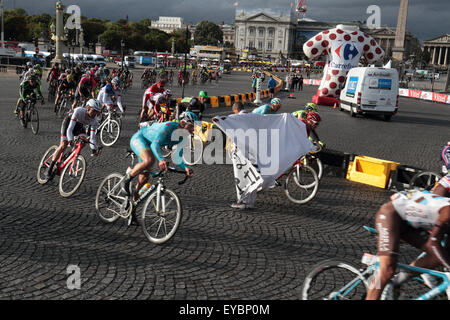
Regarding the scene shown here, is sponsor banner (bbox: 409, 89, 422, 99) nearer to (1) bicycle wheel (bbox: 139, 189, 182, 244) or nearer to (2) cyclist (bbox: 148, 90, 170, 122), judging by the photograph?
(2) cyclist (bbox: 148, 90, 170, 122)

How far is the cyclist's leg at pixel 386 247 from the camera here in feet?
11.8

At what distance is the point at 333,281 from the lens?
4.12 metres

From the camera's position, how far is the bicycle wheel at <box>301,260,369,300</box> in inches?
148

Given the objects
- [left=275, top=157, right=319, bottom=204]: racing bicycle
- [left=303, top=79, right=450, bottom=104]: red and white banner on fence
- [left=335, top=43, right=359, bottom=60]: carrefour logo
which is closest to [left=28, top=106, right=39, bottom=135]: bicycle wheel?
[left=275, top=157, right=319, bottom=204]: racing bicycle

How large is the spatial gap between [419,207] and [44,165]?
22.3 feet

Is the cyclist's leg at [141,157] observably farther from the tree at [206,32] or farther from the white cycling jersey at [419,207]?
the tree at [206,32]

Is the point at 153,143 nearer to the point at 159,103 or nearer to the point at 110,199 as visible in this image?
the point at 110,199

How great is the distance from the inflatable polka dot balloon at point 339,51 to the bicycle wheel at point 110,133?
17.4m

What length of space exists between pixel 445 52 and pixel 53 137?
172 meters

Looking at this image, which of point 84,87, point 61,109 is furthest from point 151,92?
point 61,109

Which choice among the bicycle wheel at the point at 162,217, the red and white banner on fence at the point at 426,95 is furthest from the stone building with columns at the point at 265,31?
the bicycle wheel at the point at 162,217

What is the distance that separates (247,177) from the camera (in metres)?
7.72

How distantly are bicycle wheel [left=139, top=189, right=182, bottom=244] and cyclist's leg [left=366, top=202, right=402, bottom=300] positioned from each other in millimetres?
2792
